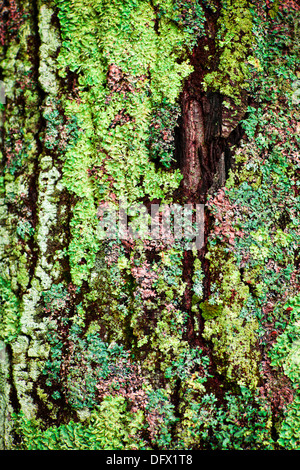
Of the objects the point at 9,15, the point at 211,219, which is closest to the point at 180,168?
the point at 211,219

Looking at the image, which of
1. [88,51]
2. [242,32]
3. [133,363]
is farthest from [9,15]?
[133,363]

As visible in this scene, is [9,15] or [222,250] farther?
[9,15]

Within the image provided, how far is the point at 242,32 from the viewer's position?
3.67 ft

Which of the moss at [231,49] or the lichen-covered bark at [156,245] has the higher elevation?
the moss at [231,49]

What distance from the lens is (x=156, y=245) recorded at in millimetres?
1091

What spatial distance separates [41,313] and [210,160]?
805 millimetres

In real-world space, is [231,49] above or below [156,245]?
above

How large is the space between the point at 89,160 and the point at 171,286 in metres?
0.53

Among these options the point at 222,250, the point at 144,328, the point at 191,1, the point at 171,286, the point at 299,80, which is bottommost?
the point at 144,328

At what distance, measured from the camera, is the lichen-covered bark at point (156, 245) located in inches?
42.4

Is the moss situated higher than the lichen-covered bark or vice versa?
the moss

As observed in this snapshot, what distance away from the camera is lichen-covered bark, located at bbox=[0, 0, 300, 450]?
3.53 feet

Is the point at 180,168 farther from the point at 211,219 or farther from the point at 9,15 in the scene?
the point at 9,15

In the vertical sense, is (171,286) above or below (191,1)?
below
